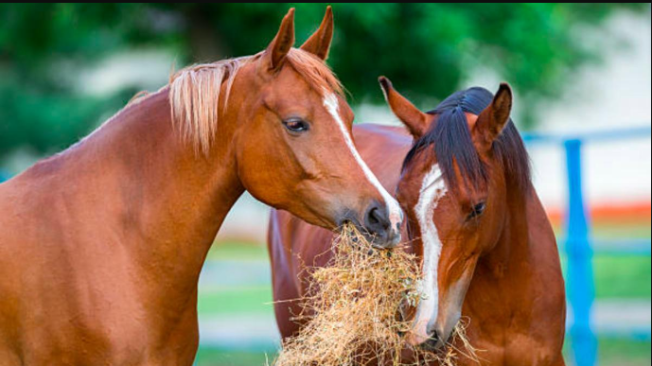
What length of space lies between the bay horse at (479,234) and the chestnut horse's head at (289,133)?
0.32m

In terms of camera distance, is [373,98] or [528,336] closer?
[528,336]

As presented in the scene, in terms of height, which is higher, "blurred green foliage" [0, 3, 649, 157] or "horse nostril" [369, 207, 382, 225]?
"blurred green foliage" [0, 3, 649, 157]

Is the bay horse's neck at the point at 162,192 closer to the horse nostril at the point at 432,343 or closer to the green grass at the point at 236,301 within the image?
the horse nostril at the point at 432,343

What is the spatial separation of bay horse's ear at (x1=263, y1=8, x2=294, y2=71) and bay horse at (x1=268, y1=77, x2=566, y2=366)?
0.77 meters

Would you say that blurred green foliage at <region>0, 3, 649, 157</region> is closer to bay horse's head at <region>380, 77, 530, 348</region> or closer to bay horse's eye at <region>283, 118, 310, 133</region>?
bay horse's head at <region>380, 77, 530, 348</region>

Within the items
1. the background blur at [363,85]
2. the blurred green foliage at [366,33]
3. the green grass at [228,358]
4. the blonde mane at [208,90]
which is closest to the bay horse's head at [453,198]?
the blonde mane at [208,90]

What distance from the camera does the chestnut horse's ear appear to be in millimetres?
3592

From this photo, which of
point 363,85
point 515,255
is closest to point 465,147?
point 515,255

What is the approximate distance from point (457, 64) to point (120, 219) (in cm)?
965

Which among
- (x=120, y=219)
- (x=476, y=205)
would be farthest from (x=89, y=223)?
(x=476, y=205)

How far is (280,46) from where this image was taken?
3293mm

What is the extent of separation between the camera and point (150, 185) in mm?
3426

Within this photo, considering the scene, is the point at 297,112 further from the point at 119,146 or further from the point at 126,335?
the point at 126,335

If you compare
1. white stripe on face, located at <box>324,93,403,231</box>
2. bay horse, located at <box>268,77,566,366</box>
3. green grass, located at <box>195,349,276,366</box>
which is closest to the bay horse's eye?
white stripe on face, located at <box>324,93,403,231</box>
